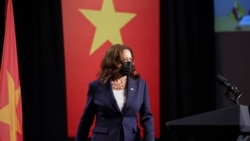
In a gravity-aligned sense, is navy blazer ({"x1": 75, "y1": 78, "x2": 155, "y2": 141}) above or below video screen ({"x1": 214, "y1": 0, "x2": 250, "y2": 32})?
below

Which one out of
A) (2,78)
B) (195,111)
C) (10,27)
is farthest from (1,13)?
(195,111)

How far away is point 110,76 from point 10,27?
1226 mm

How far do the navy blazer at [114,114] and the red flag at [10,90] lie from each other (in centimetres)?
87

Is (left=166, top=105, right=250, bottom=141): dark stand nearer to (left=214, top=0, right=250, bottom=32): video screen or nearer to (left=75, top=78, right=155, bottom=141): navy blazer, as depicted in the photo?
(left=75, top=78, right=155, bottom=141): navy blazer

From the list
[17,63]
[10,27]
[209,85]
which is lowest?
[209,85]

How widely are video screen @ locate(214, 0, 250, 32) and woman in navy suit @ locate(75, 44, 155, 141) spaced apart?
4.92ft

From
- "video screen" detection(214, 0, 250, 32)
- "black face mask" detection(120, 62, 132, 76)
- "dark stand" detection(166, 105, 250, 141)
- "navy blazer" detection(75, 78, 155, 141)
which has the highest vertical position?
"video screen" detection(214, 0, 250, 32)

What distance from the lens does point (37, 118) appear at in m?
3.45

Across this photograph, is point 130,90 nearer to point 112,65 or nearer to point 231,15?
point 112,65

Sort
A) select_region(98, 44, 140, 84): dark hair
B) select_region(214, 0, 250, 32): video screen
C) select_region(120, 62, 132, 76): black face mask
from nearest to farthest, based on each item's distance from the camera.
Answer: select_region(120, 62, 132, 76): black face mask, select_region(98, 44, 140, 84): dark hair, select_region(214, 0, 250, 32): video screen

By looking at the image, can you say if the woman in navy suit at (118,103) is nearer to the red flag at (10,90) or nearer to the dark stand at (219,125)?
the red flag at (10,90)

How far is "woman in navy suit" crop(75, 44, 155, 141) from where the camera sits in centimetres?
232

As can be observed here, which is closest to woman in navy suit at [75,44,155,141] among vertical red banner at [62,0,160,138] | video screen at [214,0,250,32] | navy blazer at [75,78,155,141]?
navy blazer at [75,78,155,141]

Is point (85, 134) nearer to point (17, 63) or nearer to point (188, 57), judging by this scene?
point (17, 63)
